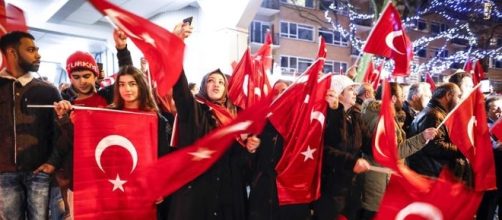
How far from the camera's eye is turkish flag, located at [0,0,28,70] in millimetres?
4070

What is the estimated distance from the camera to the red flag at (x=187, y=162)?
348 centimetres

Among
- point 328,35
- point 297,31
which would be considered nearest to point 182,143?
point 297,31

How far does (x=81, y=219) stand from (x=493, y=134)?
195 inches

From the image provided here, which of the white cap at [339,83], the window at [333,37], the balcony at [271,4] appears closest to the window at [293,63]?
the window at [333,37]

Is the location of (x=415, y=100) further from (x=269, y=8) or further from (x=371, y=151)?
(x=269, y=8)

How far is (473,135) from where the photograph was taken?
4.69 meters

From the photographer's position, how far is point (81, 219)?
3473 mm

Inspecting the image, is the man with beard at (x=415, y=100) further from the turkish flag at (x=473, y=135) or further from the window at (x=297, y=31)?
the window at (x=297, y=31)

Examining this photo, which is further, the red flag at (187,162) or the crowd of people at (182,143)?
the crowd of people at (182,143)

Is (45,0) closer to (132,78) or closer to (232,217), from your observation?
(132,78)

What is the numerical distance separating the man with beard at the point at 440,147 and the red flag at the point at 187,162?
2.32 m

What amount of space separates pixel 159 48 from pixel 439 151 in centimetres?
320

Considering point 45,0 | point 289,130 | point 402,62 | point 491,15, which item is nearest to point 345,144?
point 289,130

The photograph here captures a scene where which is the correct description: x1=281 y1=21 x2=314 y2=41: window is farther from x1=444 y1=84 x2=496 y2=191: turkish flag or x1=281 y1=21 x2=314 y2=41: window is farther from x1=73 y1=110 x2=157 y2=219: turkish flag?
x1=73 y1=110 x2=157 y2=219: turkish flag
